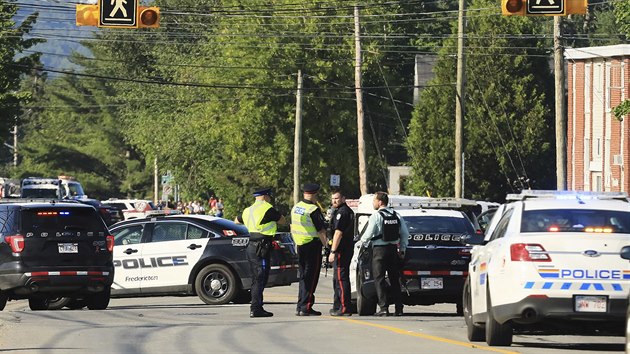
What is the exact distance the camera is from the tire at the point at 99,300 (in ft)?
81.1

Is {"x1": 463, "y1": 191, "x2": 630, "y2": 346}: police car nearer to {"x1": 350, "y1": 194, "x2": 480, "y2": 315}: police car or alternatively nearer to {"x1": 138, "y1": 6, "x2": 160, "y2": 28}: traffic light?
{"x1": 350, "y1": 194, "x2": 480, "y2": 315}: police car

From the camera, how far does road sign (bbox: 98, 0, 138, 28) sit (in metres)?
27.4

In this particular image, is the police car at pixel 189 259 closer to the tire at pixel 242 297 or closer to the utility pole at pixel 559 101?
the tire at pixel 242 297

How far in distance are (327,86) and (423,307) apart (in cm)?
5063

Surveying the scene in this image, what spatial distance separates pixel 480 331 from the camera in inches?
676

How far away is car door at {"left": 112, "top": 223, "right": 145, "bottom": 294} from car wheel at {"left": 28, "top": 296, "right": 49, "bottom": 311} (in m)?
1.74

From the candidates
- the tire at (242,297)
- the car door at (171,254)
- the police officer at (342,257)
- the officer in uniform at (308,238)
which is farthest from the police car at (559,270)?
the car door at (171,254)

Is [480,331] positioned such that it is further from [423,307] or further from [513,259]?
[423,307]

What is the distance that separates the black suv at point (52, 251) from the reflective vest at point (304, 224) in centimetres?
398

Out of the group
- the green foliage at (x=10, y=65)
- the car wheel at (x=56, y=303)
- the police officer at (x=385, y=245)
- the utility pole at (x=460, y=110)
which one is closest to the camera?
the police officer at (x=385, y=245)

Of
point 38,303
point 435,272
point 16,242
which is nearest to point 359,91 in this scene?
point 38,303

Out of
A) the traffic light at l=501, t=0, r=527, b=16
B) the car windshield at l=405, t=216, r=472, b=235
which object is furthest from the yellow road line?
the traffic light at l=501, t=0, r=527, b=16

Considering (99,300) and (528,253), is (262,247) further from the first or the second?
(528,253)

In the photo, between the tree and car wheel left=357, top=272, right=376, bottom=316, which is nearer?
car wheel left=357, top=272, right=376, bottom=316
